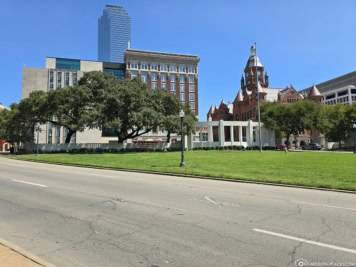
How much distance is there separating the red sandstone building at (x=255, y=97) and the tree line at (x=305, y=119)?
1236 cm

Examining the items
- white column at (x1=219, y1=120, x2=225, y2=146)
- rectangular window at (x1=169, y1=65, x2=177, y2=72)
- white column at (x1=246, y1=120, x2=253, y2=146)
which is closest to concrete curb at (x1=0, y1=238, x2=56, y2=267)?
white column at (x1=219, y1=120, x2=225, y2=146)

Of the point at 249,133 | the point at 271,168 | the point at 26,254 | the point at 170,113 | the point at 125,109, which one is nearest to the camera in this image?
the point at 26,254

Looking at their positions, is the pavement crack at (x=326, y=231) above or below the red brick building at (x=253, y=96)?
below

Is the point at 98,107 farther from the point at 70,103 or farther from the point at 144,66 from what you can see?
the point at 144,66

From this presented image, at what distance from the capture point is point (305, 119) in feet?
183

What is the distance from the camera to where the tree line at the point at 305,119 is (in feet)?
185

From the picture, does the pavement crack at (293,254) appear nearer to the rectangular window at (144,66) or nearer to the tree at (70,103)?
the tree at (70,103)

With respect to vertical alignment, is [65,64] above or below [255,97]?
above

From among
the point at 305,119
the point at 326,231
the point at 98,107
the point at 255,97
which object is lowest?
the point at 326,231

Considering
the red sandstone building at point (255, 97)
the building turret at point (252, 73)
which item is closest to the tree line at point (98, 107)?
the red sandstone building at point (255, 97)

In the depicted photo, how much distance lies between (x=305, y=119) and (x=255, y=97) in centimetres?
3062

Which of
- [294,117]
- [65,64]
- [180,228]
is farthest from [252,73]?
[180,228]

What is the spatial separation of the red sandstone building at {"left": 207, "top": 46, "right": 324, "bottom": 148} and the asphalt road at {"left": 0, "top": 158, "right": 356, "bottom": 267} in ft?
211

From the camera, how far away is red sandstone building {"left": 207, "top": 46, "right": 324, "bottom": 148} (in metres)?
80.0
